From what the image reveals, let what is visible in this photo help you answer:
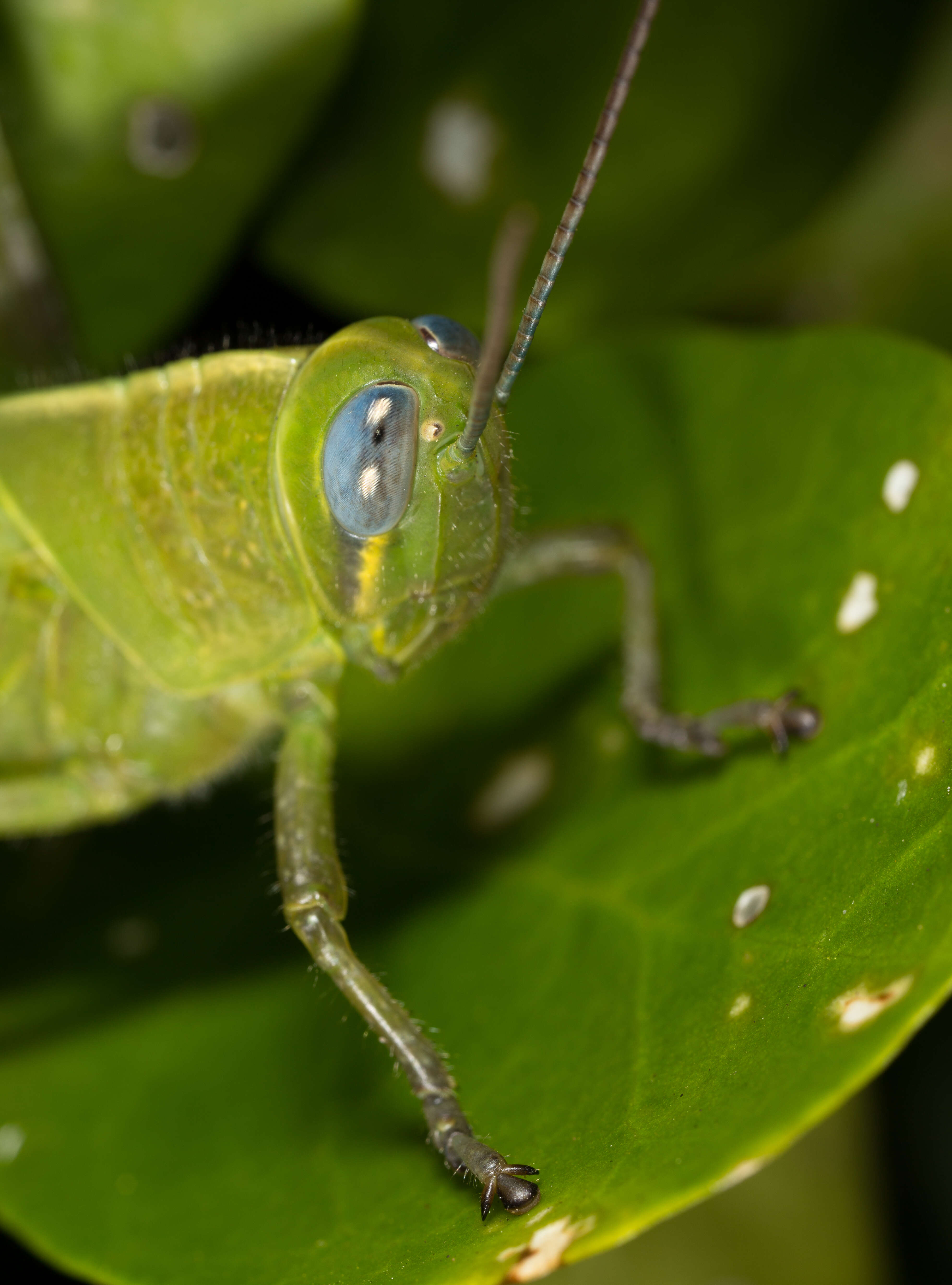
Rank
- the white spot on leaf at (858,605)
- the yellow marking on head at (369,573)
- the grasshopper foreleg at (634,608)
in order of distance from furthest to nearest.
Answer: the grasshopper foreleg at (634,608)
the yellow marking on head at (369,573)
the white spot on leaf at (858,605)

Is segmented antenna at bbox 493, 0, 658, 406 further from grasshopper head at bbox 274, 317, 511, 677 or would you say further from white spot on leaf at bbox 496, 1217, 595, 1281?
white spot on leaf at bbox 496, 1217, 595, 1281

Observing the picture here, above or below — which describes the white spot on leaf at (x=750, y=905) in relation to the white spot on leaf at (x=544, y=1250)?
above

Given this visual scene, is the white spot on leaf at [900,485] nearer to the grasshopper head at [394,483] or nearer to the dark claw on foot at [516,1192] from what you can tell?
the grasshopper head at [394,483]

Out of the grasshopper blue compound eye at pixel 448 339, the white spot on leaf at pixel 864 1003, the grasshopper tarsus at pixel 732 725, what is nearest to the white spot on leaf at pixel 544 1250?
the white spot on leaf at pixel 864 1003

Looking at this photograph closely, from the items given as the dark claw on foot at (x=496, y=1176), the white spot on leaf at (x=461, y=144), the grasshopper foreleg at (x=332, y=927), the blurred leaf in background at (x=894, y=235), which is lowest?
the grasshopper foreleg at (x=332, y=927)

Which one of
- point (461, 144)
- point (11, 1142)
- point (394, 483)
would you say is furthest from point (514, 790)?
point (461, 144)
